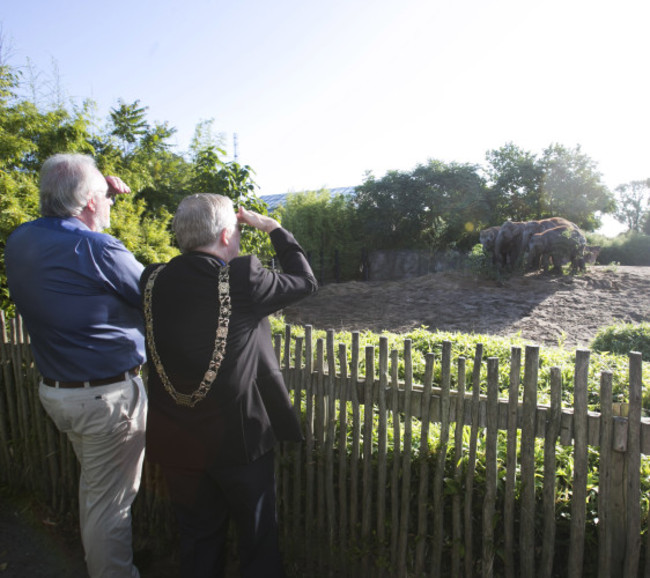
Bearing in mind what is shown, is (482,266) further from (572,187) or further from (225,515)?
(225,515)

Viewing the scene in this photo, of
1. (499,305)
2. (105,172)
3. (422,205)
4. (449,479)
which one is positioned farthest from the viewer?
(422,205)

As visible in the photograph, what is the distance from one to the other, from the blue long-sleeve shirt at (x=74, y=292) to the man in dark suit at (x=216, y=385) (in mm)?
225

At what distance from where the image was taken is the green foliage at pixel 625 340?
290 inches

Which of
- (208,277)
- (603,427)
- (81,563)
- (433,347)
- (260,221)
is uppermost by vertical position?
(260,221)

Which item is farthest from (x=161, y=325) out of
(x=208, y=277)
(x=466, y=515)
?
(x=466, y=515)

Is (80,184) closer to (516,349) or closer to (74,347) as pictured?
(74,347)

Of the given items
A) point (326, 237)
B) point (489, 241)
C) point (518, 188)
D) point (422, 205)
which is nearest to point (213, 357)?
point (489, 241)

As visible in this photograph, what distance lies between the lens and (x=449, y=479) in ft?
8.72

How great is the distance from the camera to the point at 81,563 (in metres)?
3.30

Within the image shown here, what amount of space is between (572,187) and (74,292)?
86.7 feet

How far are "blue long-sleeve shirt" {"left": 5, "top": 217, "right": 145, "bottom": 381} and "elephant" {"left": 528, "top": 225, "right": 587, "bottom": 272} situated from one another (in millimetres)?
15039

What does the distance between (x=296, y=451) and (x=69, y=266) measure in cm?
165

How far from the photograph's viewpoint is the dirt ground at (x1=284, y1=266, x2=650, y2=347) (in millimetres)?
11180

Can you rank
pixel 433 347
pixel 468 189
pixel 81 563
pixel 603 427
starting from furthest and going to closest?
pixel 468 189 < pixel 433 347 < pixel 81 563 < pixel 603 427
